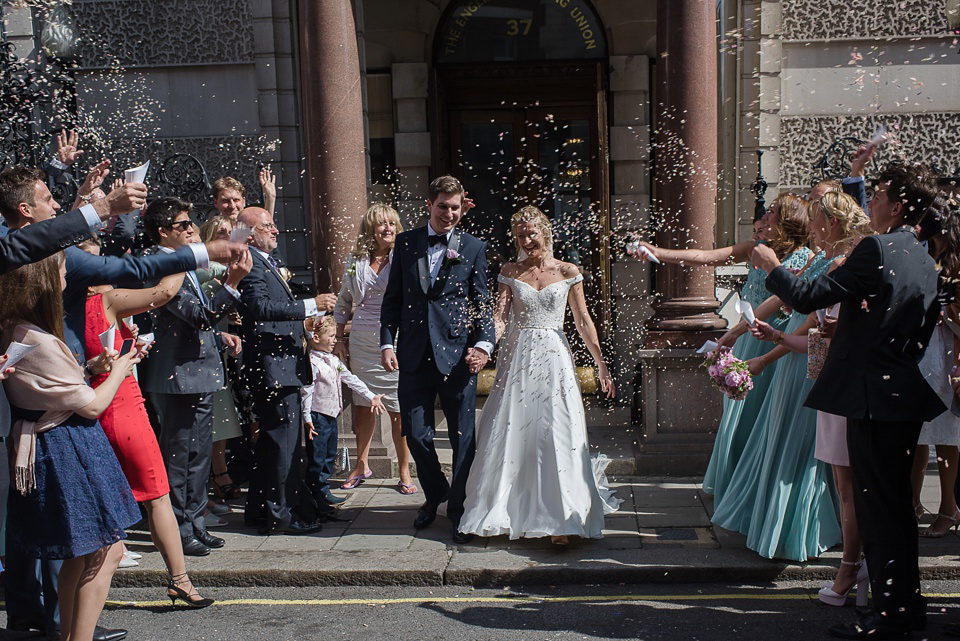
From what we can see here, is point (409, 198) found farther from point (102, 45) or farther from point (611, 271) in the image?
point (102, 45)

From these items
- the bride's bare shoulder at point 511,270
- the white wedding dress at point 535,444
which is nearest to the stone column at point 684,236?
the white wedding dress at point 535,444

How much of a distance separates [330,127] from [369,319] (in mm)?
1691

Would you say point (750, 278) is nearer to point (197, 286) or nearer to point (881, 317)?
point (881, 317)

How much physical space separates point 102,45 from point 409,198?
139 inches

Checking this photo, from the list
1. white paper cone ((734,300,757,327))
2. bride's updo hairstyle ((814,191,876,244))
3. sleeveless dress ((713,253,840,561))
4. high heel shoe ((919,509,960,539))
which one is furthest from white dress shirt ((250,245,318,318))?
high heel shoe ((919,509,960,539))

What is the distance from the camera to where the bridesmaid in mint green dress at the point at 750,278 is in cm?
593

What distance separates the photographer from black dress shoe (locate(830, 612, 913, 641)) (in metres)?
4.22

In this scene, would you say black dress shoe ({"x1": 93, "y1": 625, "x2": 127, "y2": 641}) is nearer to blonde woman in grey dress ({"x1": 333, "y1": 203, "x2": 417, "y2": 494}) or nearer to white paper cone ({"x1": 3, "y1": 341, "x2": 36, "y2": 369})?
white paper cone ({"x1": 3, "y1": 341, "x2": 36, "y2": 369})

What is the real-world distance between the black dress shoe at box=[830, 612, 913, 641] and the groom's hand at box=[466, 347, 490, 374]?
98.5 inches

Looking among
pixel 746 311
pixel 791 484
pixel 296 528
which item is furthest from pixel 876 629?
pixel 296 528

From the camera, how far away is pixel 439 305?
5.94 meters

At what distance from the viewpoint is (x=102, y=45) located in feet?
31.4

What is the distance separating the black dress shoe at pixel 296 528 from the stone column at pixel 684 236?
2.63m

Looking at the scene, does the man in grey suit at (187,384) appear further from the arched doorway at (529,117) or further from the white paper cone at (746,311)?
the arched doorway at (529,117)
